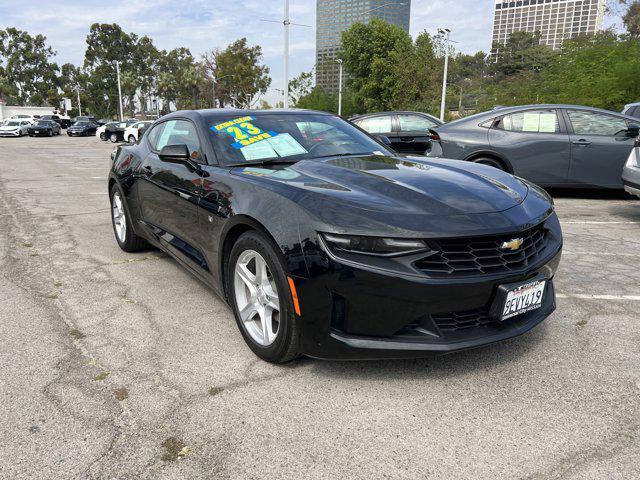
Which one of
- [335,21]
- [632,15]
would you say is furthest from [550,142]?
[335,21]

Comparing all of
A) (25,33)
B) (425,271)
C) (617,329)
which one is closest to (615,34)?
(617,329)

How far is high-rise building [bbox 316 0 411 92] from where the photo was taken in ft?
139

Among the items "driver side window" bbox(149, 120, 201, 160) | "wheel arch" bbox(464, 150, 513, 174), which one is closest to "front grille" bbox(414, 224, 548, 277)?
"driver side window" bbox(149, 120, 201, 160)

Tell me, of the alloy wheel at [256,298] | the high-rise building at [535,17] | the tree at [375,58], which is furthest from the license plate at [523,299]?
the high-rise building at [535,17]

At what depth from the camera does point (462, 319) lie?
2453 millimetres

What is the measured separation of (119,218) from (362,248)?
3.73 m

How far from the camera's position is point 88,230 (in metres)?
6.22

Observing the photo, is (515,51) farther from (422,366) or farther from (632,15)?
(422,366)

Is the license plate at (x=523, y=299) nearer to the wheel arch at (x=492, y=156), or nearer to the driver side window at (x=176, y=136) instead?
the driver side window at (x=176, y=136)

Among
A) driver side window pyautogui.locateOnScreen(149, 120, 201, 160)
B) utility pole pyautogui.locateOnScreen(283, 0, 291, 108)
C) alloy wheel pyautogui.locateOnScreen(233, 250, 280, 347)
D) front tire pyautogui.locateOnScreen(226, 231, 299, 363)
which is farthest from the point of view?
utility pole pyautogui.locateOnScreen(283, 0, 291, 108)

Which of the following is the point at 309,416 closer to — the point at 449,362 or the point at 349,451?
the point at 349,451

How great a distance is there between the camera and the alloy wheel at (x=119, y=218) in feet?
16.8

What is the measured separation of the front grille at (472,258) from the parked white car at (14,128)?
153 feet

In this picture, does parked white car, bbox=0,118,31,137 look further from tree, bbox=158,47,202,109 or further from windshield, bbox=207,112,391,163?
windshield, bbox=207,112,391,163
